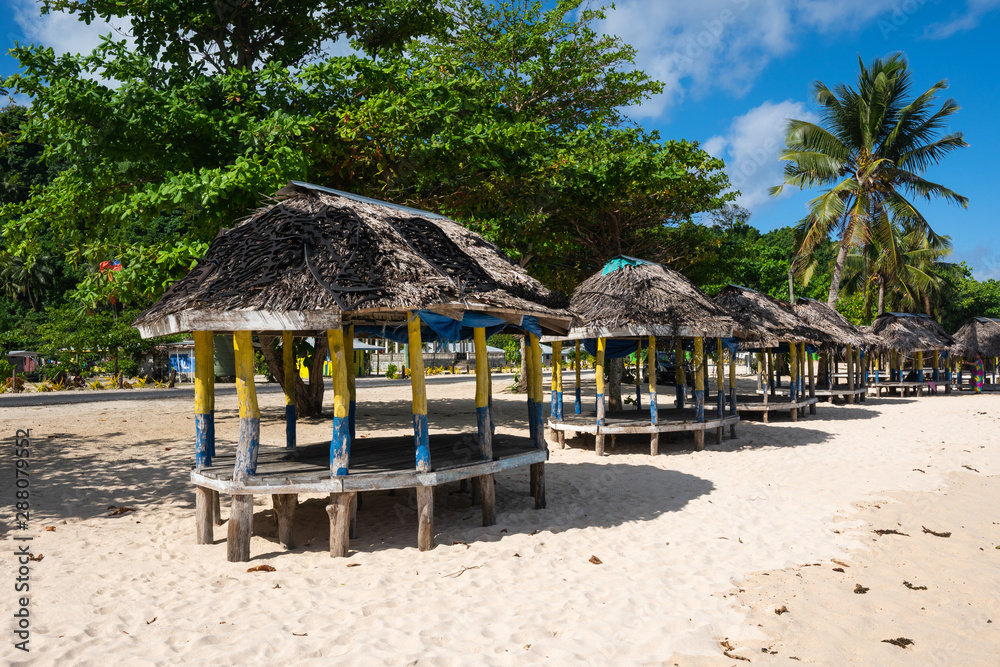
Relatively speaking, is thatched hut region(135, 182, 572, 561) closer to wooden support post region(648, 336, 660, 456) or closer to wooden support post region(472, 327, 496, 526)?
wooden support post region(472, 327, 496, 526)

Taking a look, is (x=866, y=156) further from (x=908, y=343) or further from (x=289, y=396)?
(x=289, y=396)

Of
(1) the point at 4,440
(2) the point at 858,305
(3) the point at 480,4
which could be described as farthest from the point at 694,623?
(2) the point at 858,305

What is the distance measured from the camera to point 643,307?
466 inches

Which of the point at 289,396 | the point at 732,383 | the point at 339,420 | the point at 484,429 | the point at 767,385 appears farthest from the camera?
the point at 767,385

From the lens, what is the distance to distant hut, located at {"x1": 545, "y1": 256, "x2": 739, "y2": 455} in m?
11.6

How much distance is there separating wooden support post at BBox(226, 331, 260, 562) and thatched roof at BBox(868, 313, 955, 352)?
1038 inches

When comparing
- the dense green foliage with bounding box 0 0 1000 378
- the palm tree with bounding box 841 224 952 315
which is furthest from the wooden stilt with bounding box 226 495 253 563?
the palm tree with bounding box 841 224 952 315

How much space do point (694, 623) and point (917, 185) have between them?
85.6 ft

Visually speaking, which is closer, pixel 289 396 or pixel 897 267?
pixel 289 396

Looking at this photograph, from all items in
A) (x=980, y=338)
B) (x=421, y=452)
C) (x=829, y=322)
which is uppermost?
(x=829, y=322)

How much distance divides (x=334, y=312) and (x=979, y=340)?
34.5m

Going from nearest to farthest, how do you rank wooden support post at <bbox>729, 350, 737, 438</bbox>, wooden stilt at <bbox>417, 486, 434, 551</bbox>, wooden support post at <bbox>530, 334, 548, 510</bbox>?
wooden stilt at <bbox>417, 486, 434, 551</bbox>
wooden support post at <bbox>530, 334, 548, 510</bbox>
wooden support post at <bbox>729, 350, 737, 438</bbox>

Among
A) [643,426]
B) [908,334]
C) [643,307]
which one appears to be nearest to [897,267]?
[908,334]

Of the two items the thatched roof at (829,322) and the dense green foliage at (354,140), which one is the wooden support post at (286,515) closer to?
the dense green foliage at (354,140)
